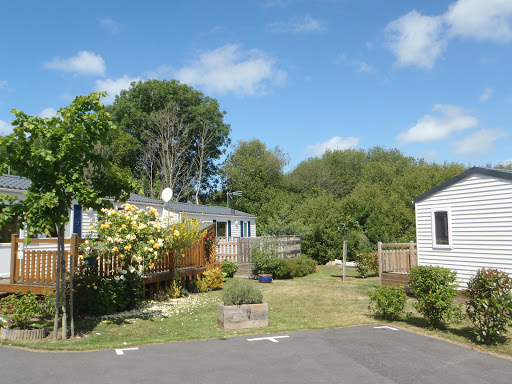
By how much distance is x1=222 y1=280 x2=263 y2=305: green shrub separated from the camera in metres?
7.64

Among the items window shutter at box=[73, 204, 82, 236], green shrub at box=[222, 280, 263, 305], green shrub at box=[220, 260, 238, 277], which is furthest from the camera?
green shrub at box=[220, 260, 238, 277]

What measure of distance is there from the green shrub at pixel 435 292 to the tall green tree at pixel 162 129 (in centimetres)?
3091

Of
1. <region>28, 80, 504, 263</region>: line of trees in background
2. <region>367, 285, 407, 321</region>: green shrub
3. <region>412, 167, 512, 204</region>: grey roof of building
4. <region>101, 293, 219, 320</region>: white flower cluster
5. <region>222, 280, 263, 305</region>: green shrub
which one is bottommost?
<region>101, 293, 219, 320</region>: white flower cluster

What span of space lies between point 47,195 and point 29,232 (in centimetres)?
65

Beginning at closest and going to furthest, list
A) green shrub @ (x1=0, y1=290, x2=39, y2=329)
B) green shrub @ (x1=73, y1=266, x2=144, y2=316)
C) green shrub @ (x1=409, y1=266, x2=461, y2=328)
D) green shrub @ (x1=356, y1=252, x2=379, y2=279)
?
1. green shrub @ (x1=0, y1=290, x2=39, y2=329)
2. green shrub @ (x1=409, y1=266, x2=461, y2=328)
3. green shrub @ (x1=73, y1=266, x2=144, y2=316)
4. green shrub @ (x1=356, y1=252, x2=379, y2=279)

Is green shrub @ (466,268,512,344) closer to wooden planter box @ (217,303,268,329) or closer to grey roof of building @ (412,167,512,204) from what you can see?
wooden planter box @ (217,303,268,329)

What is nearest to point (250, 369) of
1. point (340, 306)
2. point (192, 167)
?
point (340, 306)

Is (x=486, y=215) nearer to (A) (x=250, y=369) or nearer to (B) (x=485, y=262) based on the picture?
(B) (x=485, y=262)

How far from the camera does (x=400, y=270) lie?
12523mm

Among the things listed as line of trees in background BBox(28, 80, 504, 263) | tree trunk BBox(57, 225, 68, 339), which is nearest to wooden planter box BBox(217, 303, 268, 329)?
tree trunk BBox(57, 225, 68, 339)

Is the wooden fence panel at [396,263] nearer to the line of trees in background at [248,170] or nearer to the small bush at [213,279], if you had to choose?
the small bush at [213,279]

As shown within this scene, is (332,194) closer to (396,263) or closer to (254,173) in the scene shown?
(254,173)

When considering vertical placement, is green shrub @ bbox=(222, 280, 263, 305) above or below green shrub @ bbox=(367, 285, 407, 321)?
above

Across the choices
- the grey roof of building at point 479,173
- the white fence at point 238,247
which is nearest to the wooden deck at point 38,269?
the white fence at point 238,247
